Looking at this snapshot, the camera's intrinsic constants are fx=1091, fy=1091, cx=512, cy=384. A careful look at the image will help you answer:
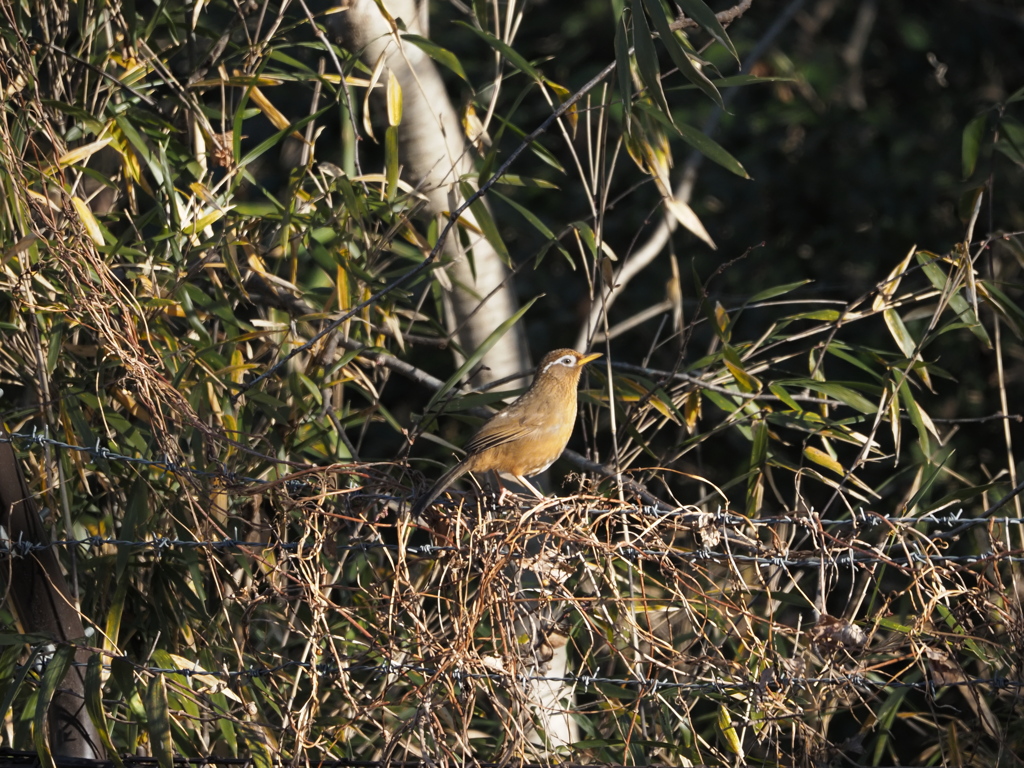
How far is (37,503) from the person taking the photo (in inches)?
151

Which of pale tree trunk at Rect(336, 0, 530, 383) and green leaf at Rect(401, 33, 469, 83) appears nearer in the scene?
green leaf at Rect(401, 33, 469, 83)

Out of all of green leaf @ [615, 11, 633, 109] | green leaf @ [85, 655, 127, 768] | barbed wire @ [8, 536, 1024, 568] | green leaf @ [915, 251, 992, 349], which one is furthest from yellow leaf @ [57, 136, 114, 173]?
green leaf @ [915, 251, 992, 349]

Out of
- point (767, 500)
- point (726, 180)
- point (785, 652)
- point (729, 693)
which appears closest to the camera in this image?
point (729, 693)

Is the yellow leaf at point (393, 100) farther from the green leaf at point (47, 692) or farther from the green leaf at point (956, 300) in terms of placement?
the green leaf at point (47, 692)

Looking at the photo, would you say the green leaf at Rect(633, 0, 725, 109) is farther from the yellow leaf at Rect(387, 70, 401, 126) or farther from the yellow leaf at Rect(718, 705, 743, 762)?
the yellow leaf at Rect(718, 705, 743, 762)

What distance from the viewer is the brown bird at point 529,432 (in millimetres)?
3883

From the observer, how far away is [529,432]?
393cm

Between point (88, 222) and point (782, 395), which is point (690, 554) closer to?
point (782, 395)

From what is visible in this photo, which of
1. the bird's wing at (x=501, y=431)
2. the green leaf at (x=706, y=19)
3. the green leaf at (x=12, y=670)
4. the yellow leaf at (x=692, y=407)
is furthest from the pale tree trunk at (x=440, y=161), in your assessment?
the green leaf at (x=12, y=670)

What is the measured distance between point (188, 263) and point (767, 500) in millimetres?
4631

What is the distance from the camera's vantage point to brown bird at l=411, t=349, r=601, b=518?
12.7 feet

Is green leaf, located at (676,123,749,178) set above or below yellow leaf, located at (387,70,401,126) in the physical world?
below

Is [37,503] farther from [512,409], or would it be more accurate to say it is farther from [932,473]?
[932,473]

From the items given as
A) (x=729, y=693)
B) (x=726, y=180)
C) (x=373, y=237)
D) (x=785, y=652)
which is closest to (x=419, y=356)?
(x=726, y=180)
